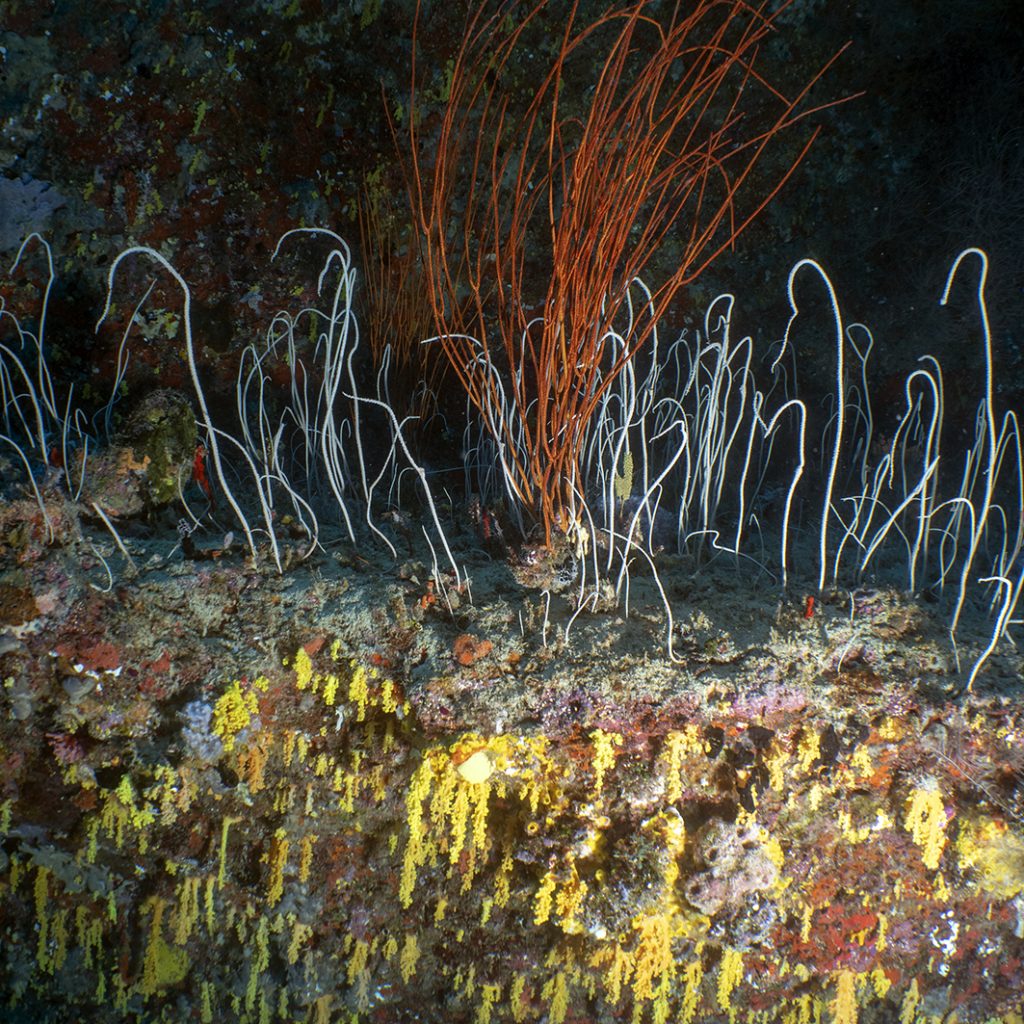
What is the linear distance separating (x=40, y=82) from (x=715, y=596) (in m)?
3.42

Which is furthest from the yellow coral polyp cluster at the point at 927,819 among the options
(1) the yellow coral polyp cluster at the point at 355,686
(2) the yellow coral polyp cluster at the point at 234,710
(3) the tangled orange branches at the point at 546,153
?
(2) the yellow coral polyp cluster at the point at 234,710

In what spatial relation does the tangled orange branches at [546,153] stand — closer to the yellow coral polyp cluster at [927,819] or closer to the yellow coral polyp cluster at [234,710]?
the yellow coral polyp cluster at [234,710]

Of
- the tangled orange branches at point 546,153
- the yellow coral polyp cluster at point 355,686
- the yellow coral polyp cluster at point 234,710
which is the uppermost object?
the tangled orange branches at point 546,153

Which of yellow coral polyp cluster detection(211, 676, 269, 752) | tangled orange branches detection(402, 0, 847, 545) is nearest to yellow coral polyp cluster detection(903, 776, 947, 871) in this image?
tangled orange branches detection(402, 0, 847, 545)

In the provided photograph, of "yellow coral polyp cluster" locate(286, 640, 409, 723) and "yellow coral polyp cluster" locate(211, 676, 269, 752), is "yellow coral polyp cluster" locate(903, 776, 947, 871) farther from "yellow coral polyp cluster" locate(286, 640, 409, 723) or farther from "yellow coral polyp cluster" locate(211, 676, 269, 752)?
"yellow coral polyp cluster" locate(211, 676, 269, 752)

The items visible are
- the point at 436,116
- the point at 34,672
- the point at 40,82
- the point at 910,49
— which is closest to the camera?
the point at 34,672

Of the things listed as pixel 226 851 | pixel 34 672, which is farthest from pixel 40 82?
pixel 226 851

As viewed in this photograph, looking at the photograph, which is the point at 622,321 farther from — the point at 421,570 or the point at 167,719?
the point at 167,719

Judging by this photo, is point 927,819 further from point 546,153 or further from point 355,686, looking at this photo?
point 546,153

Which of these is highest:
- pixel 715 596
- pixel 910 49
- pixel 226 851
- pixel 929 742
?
pixel 910 49

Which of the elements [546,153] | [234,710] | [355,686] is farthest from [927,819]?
[546,153]

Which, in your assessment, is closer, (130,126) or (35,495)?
(35,495)

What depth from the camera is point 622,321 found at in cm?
325

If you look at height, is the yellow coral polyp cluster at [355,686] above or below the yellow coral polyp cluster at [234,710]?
above
